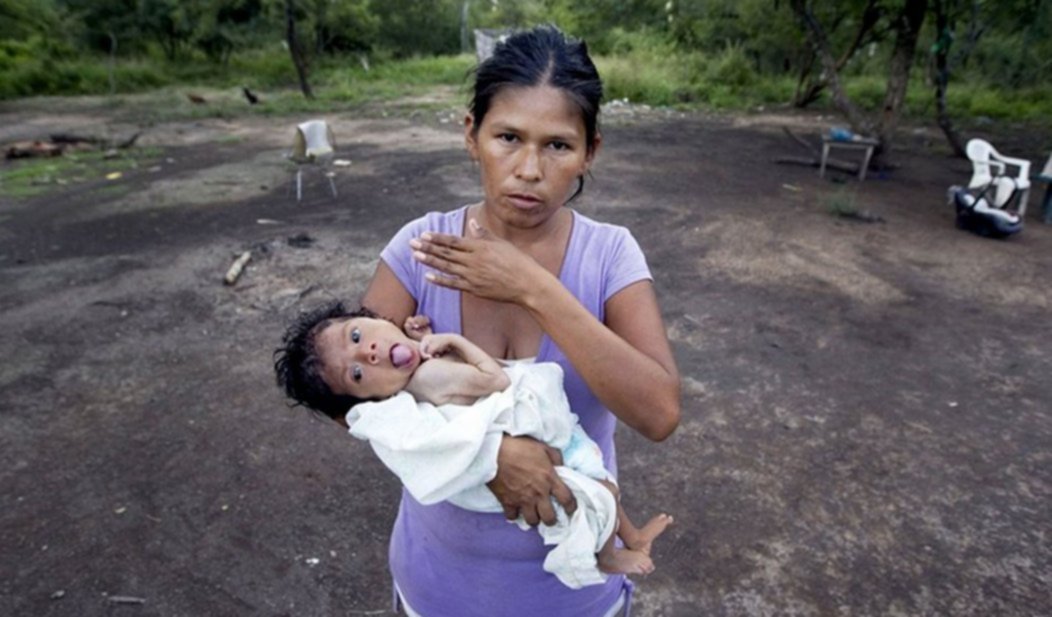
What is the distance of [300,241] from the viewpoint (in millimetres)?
7105

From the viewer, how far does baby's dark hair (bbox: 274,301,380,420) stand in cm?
145

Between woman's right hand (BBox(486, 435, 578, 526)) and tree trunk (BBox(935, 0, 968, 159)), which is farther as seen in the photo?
tree trunk (BBox(935, 0, 968, 159))

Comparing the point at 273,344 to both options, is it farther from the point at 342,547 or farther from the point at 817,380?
the point at 817,380

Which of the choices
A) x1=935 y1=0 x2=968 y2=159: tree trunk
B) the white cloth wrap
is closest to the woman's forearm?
the white cloth wrap

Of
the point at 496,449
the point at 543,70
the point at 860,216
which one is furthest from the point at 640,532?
the point at 860,216

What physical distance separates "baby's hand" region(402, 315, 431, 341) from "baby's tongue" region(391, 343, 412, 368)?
0.04 m

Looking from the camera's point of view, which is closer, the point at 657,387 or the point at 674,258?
the point at 657,387

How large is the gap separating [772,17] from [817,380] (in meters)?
14.8

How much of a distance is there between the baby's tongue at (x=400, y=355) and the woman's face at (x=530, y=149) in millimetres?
334

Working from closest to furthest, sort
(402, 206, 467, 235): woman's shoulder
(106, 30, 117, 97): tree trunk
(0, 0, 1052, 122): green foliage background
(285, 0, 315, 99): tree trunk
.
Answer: (402, 206, 467, 235): woman's shoulder → (285, 0, 315, 99): tree trunk → (0, 0, 1052, 122): green foliage background → (106, 30, 117, 97): tree trunk

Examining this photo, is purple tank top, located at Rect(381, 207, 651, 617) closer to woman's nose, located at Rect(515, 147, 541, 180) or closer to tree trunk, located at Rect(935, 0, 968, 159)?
woman's nose, located at Rect(515, 147, 541, 180)

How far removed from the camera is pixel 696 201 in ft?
29.5

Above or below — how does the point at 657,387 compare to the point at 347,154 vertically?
above

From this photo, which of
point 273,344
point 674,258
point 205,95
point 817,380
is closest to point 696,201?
point 674,258
